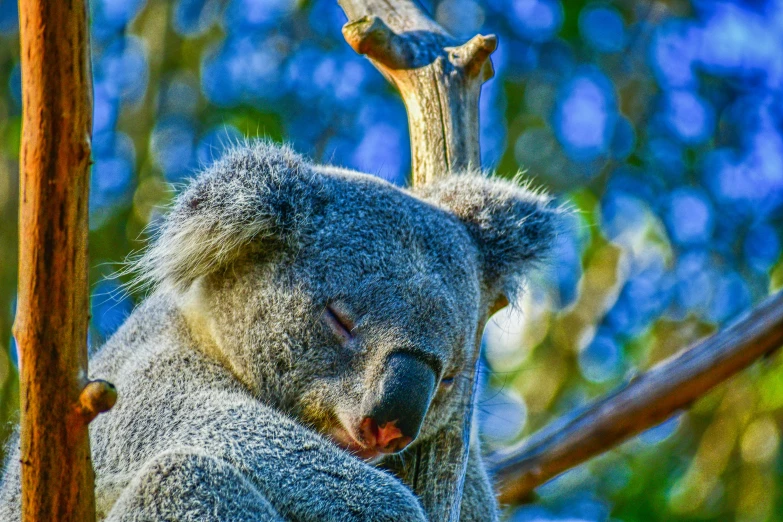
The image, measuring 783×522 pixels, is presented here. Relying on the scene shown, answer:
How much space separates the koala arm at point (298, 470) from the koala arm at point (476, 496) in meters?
0.77

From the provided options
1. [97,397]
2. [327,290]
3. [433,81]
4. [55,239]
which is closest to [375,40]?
[433,81]

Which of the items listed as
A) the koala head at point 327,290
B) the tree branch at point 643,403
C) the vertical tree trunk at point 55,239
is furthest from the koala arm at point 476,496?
the vertical tree trunk at point 55,239

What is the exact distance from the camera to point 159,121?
28.5ft

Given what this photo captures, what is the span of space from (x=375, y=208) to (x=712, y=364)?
2081 mm

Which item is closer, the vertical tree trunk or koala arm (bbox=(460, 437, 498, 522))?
the vertical tree trunk

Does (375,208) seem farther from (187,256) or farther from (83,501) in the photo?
(83,501)

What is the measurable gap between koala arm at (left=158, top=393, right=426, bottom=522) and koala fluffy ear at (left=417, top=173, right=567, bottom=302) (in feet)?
3.59

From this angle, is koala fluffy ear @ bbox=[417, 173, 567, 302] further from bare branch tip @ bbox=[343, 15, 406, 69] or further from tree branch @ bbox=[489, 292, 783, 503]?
tree branch @ bbox=[489, 292, 783, 503]

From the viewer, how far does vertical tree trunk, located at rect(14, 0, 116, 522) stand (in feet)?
5.49

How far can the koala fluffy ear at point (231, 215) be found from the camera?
9.37 ft

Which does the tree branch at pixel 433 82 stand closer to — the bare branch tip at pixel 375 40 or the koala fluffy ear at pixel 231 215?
the bare branch tip at pixel 375 40

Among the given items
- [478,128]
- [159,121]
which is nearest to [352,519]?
[478,128]

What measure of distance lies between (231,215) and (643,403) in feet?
7.77

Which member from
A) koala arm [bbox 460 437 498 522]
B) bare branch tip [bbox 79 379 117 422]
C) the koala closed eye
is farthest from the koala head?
bare branch tip [bbox 79 379 117 422]
